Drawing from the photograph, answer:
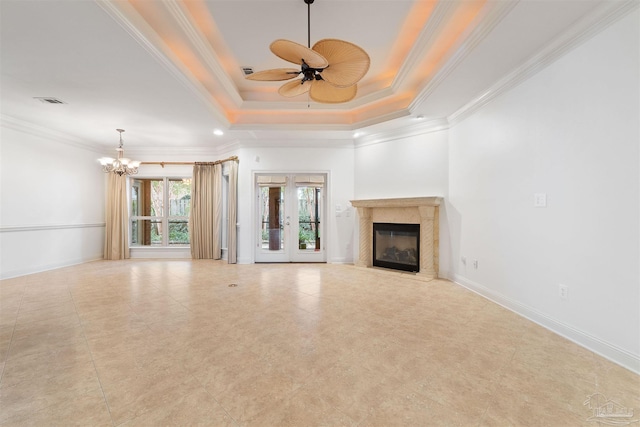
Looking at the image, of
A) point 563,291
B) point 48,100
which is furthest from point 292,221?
point 563,291

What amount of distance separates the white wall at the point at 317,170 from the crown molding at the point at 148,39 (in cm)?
210

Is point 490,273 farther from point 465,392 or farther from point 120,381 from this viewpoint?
point 120,381

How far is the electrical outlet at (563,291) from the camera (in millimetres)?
2473

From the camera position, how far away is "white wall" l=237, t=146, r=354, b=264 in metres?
5.88

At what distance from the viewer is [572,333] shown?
7.86 feet

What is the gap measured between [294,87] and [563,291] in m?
3.45

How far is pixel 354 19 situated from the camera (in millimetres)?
2893

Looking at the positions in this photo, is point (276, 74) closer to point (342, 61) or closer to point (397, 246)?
point (342, 61)

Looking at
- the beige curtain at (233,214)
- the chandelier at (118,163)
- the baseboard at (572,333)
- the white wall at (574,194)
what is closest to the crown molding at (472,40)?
the white wall at (574,194)

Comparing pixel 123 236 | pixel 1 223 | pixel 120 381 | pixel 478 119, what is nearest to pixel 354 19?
pixel 478 119

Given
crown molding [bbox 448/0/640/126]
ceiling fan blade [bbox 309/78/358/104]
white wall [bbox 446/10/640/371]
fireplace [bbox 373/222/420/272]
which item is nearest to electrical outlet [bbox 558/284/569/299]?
white wall [bbox 446/10/640/371]

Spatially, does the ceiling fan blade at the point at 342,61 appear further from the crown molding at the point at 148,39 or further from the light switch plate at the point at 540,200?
the light switch plate at the point at 540,200

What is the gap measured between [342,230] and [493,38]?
4.15 meters

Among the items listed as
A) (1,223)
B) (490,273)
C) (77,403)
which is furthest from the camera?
(1,223)
